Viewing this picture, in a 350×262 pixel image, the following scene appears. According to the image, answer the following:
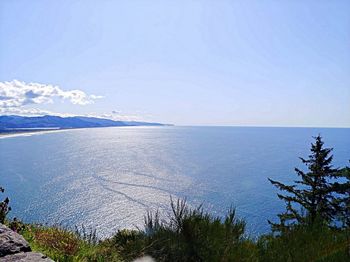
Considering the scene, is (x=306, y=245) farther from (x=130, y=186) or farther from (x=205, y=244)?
(x=130, y=186)

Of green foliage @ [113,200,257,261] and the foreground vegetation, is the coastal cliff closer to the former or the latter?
the foreground vegetation

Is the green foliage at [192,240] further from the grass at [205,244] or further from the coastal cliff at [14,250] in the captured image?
the coastal cliff at [14,250]

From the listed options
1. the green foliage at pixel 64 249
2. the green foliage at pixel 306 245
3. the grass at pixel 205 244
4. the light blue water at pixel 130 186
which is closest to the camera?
the green foliage at pixel 306 245

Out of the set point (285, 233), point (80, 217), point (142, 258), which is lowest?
point (80, 217)

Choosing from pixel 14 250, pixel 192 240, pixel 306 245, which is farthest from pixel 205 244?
pixel 14 250

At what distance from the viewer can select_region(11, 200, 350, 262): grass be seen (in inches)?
215

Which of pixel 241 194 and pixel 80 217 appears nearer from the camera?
pixel 80 217

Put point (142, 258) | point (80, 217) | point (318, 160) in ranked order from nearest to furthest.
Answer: point (142, 258), point (318, 160), point (80, 217)

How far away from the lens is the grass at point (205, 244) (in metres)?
5.47

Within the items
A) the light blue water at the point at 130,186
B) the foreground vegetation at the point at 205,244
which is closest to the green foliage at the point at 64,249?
the foreground vegetation at the point at 205,244

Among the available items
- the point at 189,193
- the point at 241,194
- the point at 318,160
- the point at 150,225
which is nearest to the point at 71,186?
the point at 189,193

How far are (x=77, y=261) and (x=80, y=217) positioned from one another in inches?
1966

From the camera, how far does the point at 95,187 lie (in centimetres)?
7150

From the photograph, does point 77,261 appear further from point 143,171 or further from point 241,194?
point 143,171
